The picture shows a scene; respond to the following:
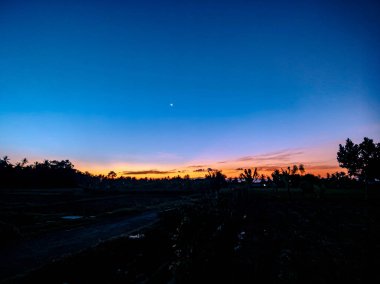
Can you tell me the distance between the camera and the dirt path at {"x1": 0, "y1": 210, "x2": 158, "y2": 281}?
35.5 feet

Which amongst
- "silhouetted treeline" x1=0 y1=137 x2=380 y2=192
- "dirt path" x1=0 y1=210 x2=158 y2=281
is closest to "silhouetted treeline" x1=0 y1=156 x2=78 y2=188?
"silhouetted treeline" x1=0 y1=137 x2=380 y2=192

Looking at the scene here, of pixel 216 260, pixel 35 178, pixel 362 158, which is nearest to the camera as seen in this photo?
pixel 216 260

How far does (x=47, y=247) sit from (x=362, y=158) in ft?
202

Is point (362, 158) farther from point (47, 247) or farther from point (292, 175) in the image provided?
point (47, 247)

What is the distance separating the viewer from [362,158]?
2255 inches

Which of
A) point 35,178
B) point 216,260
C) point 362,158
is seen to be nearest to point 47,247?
point 216,260

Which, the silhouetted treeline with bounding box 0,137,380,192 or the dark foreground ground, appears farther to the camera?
the silhouetted treeline with bounding box 0,137,380,192

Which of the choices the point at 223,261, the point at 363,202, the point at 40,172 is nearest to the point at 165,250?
the point at 223,261

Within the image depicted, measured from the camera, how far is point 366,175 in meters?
55.1

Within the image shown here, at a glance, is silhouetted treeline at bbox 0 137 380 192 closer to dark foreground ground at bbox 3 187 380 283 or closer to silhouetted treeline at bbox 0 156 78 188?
silhouetted treeline at bbox 0 156 78 188

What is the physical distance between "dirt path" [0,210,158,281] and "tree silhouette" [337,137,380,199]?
175ft

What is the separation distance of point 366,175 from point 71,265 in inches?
2365

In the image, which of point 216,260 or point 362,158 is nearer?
point 216,260

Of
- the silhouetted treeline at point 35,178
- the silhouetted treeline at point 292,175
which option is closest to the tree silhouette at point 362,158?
the silhouetted treeline at point 292,175
